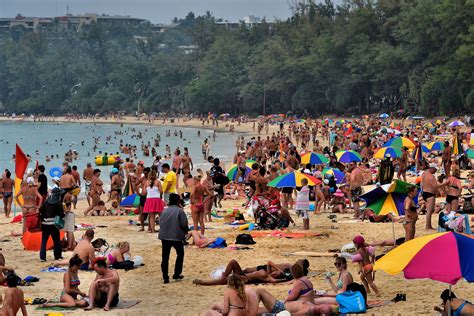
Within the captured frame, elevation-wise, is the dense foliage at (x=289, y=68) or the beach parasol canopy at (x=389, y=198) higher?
the dense foliage at (x=289, y=68)

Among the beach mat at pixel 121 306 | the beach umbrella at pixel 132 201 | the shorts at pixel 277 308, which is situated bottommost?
the beach mat at pixel 121 306

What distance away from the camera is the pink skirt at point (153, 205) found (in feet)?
56.8

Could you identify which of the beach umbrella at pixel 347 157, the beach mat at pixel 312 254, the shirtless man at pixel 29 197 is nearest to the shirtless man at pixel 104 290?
the beach mat at pixel 312 254

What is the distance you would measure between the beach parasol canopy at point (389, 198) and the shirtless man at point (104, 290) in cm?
431

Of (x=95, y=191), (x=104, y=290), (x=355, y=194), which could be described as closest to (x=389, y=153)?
(x=355, y=194)

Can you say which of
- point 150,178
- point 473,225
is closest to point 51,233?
point 150,178

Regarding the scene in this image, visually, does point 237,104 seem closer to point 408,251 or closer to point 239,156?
point 239,156

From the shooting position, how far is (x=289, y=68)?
296 ft

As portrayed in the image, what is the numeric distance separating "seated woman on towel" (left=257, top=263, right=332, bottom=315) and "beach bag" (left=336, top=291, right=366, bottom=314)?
8.5 inches

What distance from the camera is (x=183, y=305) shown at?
11.9 metres

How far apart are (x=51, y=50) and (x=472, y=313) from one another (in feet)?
573

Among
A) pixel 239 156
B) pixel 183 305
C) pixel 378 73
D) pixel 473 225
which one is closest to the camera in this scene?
pixel 183 305

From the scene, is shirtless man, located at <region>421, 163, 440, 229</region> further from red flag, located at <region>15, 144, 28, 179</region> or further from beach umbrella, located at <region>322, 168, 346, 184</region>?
red flag, located at <region>15, 144, 28, 179</region>

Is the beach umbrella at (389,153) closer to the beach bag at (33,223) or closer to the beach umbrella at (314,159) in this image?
the beach umbrella at (314,159)
